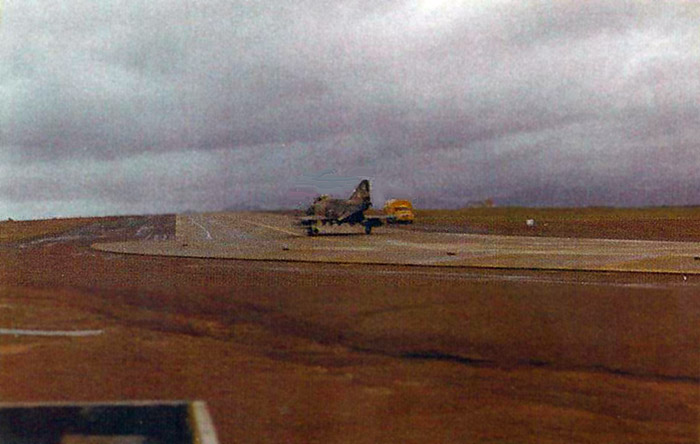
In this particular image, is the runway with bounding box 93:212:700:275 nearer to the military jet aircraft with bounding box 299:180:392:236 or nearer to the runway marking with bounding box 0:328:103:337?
the military jet aircraft with bounding box 299:180:392:236

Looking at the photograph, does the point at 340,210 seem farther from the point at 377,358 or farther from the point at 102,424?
the point at 102,424

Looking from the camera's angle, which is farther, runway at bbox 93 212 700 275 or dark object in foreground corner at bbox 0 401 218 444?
runway at bbox 93 212 700 275

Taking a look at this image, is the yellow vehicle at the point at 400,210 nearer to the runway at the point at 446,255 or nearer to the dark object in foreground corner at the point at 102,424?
the runway at the point at 446,255

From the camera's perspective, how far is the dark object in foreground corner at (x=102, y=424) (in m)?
6.72

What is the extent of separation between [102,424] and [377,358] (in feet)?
16.6

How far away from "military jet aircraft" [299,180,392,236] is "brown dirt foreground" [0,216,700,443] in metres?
25.8

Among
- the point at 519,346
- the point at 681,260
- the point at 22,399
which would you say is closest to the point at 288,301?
the point at 519,346

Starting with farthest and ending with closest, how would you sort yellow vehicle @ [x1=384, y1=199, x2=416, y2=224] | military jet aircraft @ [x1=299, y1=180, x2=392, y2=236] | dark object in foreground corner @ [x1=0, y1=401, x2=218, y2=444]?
yellow vehicle @ [x1=384, y1=199, x2=416, y2=224] < military jet aircraft @ [x1=299, y1=180, x2=392, y2=236] < dark object in foreground corner @ [x1=0, y1=401, x2=218, y2=444]

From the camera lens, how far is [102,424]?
701 cm

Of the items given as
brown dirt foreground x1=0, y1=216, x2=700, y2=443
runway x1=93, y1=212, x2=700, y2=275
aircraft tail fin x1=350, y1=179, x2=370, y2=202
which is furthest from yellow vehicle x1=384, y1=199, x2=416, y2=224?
brown dirt foreground x1=0, y1=216, x2=700, y2=443

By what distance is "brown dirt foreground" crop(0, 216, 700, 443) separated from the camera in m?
8.26

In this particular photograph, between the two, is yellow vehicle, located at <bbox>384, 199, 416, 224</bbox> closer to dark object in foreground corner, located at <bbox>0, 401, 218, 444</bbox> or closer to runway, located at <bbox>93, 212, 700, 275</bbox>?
runway, located at <bbox>93, 212, 700, 275</bbox>

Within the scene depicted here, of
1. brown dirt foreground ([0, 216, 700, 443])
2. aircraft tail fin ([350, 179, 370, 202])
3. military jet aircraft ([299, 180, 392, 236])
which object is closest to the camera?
brown dirt foreground ([0, 216, 700, 443])

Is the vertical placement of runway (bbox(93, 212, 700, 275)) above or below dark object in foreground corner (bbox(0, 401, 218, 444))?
above
